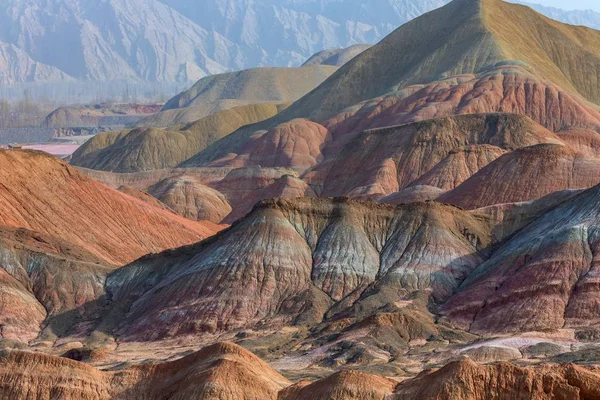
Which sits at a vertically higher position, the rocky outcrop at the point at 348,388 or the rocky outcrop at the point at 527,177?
the rocky outcrop at the point at 348,388

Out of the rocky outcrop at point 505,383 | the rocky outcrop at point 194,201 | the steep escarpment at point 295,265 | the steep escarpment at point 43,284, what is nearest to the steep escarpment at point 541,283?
the steep escarpment at point 295,265

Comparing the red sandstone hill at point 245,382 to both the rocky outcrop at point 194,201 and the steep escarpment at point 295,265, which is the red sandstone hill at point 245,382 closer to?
the steep escarpment at point 295,265

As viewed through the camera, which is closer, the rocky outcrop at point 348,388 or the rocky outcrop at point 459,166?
the rocky outcrop at point 348,388

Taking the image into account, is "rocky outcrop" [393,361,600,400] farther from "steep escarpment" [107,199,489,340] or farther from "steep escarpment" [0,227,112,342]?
"steep escarpment" [0,227,112,342]

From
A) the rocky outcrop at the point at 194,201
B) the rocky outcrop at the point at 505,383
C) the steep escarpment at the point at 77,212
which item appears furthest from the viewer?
the rocky outcrop at the point at 194,201

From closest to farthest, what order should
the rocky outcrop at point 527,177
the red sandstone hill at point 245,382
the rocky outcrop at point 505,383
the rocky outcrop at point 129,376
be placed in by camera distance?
the rocky outcrop at point 505,383
the red sandstone hill at point 245,382
the rocky outcrop at point 129,376
the rocky outcrop at point 527,177

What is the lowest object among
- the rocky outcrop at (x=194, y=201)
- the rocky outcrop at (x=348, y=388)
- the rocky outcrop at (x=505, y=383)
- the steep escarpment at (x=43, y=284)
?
the rocky outcrop at (x=194, y=201)

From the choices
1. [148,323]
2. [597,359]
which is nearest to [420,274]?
[148,323]

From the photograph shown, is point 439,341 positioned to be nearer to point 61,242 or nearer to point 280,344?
point 280,344
